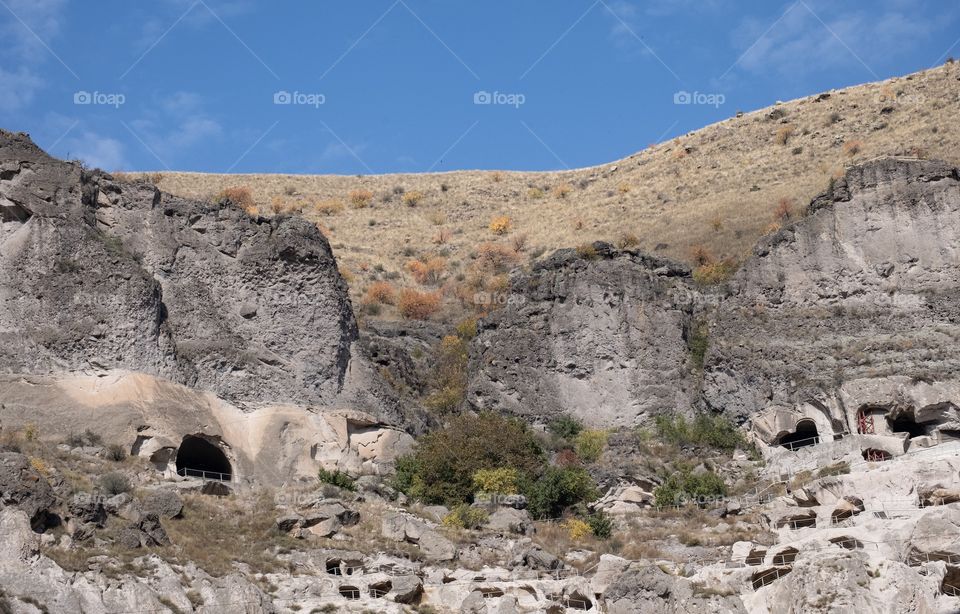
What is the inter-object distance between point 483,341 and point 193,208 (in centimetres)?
1228

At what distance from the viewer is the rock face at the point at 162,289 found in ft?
148

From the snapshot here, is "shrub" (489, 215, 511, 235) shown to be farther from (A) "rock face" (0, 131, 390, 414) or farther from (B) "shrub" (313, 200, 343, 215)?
(A) "rock face" (0, 131, 390, 414)

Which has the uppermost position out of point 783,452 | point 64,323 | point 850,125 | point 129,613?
point 850,125

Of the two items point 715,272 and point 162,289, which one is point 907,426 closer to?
A: point 715,272

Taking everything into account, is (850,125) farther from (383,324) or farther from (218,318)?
(218,318)

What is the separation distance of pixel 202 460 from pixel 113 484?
7.80 m

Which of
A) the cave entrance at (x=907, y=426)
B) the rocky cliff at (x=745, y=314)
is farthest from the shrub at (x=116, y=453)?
the cave entrance at (x=907, y=426)

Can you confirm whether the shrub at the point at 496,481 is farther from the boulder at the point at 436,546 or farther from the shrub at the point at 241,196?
the shrub at the point at 241,196

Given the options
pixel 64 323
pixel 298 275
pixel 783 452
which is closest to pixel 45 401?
pixel 64 323

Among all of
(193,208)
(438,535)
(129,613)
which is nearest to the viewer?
(129,613)

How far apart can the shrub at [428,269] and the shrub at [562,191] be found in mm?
15376

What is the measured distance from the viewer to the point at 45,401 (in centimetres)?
4281

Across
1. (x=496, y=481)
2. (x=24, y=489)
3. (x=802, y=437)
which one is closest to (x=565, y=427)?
(x=496, y=481)

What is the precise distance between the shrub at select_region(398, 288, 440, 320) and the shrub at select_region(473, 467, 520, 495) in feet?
86.1
